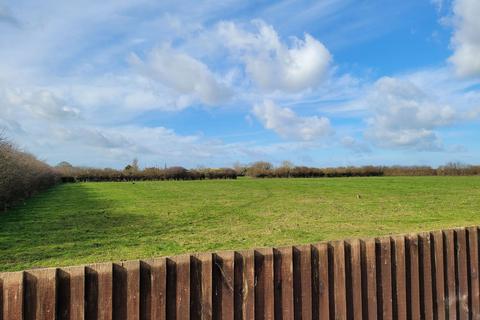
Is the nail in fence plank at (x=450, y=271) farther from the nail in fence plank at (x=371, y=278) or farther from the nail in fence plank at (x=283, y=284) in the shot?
the nail in fence plank at (x=283, y=284)

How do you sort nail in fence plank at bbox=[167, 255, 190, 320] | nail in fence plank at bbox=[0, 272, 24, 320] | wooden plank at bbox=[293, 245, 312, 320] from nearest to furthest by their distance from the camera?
nail in fence plank at bbox=[0, 272, 24, 320]
nail in fence plank at bbox=[167, 255, 190, 320]
wooden plank at bbox=[293, 245, 312, 320]

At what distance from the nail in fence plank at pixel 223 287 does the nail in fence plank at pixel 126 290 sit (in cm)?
52

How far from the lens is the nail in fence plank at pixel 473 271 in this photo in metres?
3.78

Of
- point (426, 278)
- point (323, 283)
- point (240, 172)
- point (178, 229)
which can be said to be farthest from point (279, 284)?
point (240, 172)

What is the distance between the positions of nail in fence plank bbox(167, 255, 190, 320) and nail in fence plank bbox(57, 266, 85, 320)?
1.72 feet

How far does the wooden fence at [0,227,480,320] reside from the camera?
7.48 ft

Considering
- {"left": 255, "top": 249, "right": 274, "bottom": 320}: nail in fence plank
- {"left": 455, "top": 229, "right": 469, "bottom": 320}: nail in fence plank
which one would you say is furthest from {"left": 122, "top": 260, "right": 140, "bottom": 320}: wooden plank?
{"left": 455, "top": 229, "right": 469, "bottom": 320}: nail in fence plank

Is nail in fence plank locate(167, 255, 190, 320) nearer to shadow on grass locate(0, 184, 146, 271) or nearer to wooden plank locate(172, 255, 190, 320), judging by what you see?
wooden plank locate(172, 255, 190, 320)

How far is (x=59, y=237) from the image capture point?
533 inches

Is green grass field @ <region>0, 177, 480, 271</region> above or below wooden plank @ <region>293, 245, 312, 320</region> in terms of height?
below

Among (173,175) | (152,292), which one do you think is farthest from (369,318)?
(173,175)

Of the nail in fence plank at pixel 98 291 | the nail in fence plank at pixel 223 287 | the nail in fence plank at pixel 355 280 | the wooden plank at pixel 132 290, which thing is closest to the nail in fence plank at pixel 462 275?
the nail in fence plank at pixel 355 280

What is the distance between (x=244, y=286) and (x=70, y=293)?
1.12 metres

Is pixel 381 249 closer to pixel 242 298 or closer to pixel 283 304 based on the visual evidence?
pixel 283 304
